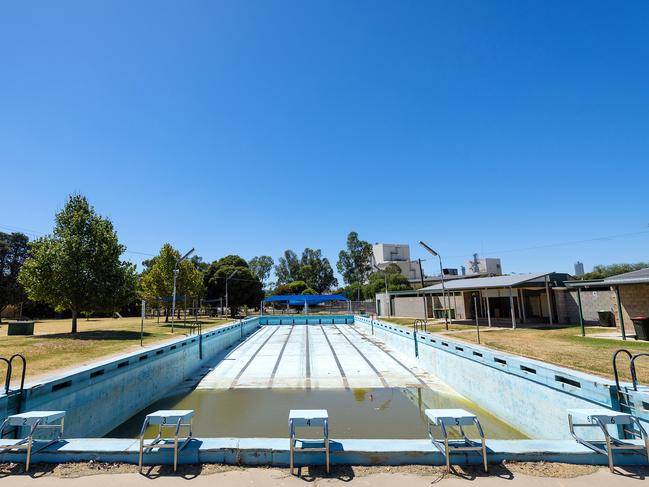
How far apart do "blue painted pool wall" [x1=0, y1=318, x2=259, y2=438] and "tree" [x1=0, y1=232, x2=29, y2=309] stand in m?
36.3

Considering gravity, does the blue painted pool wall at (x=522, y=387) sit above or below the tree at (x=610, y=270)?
below

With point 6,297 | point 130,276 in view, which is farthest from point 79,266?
point 6,297

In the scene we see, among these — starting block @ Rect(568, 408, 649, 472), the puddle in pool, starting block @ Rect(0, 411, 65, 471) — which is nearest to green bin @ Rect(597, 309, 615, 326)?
the puddle in pool

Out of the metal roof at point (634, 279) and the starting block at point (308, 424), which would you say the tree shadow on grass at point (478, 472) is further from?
the metal roof at point (634, 279)

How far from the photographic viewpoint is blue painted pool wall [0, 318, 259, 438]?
637cm

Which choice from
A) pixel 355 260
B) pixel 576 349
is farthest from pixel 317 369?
pixel 355 260

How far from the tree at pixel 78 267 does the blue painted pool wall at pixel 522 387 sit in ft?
56.1

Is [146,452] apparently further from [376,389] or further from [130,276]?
[130,276]

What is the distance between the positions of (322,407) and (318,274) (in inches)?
2640

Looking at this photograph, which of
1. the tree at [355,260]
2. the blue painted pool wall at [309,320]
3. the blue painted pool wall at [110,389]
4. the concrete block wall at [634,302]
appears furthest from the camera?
the tree at [355,260]

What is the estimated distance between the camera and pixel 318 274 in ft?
249

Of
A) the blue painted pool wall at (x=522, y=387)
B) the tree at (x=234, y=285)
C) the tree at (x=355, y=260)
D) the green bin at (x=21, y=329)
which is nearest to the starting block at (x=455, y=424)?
the blue painted pool wall at (x=522, y=387)

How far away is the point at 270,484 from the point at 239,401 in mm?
6374

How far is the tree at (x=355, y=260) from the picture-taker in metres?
69.9
